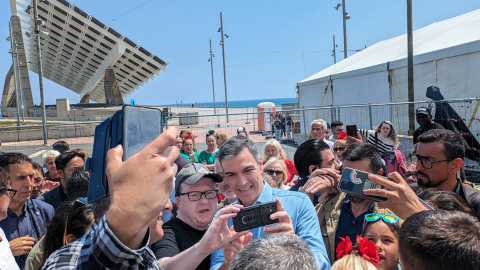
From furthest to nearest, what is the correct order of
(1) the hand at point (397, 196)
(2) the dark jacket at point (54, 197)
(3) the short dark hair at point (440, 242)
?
(2) the dark jacket at point (54, 197) < (1) the hand at point (397, 196) < (3) the short dark hair at point (440, 242)

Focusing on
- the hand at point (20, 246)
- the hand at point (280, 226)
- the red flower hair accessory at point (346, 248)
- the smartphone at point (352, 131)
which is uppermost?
the smartphone at point (352, 131)

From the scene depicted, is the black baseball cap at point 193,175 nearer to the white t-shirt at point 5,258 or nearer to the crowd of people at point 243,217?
the crowd of people at point 243,217

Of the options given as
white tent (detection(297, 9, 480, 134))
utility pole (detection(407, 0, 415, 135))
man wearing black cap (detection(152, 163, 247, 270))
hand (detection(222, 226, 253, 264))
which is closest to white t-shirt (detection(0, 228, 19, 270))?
man wearing black cap (detection(152, 163, 247, 270))

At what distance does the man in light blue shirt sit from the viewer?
7.27 feet

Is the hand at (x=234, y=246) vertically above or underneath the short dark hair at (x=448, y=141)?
underneath

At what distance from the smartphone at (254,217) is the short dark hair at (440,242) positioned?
0.62 metres

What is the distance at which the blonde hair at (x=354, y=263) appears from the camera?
1.88 m

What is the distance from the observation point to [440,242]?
1450mm

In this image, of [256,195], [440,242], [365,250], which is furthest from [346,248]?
[256,195]

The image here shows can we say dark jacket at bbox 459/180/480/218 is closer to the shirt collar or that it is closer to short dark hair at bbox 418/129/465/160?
short dark hair at bbox 418/129/465/160

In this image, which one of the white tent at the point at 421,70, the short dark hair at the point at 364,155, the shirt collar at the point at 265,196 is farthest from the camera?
the white tent at the point at 421,70

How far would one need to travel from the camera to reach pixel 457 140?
125 inches

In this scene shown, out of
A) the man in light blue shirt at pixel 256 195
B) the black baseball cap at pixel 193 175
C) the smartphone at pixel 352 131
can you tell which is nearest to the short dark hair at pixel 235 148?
the man in light blue shirt at pixel 256 195

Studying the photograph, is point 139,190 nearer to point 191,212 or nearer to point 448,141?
point 191,212
